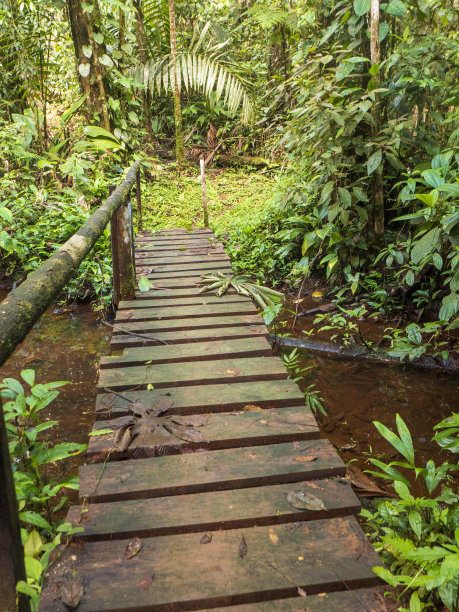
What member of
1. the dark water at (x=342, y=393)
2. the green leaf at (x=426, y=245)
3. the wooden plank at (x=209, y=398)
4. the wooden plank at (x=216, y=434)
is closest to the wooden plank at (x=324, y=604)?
the wooden plank at (x=216, y=434)

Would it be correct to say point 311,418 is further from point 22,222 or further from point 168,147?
point 168,147

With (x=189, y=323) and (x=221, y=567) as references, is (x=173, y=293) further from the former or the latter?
(x=221, y=567)

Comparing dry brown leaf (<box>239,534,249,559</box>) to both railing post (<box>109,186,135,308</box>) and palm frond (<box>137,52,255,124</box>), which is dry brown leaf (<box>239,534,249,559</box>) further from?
palm frond (<box>137,52,255,124</box>)

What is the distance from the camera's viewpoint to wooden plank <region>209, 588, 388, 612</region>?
45.5 inches

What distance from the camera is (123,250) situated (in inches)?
129

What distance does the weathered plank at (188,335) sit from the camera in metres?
2.67

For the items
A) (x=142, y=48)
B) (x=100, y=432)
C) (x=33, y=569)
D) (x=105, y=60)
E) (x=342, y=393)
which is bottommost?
(x=342, y=393)

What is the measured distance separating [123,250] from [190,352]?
113cm

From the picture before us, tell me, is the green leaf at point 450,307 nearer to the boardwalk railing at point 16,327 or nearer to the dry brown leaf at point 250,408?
the dry brown leaf at point 250,408

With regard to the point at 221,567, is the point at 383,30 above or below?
above

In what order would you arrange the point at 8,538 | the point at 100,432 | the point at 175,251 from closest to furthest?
the point at 8,538, the point at 100,432, the point at 175,251

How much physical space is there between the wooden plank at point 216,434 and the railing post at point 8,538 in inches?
30.9

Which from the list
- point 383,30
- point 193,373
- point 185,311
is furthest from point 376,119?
point 193,373

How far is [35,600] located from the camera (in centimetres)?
116
